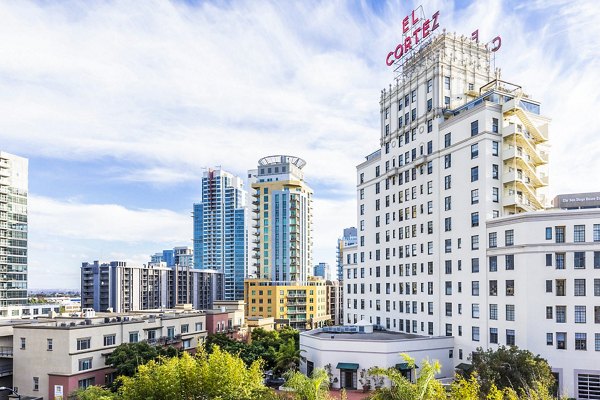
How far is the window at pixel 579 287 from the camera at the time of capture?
165ft

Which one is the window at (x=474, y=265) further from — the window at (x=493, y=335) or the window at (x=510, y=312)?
the window at (x=493, y=335)

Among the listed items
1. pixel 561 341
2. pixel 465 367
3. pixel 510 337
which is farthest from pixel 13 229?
pixel 561 341

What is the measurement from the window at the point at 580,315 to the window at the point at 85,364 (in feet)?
173

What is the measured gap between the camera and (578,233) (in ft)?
167

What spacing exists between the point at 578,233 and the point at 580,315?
833cm

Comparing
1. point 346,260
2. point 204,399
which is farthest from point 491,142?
point 204,399

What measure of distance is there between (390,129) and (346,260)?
2583 cm

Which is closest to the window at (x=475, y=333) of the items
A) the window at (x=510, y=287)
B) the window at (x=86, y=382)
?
the window at (x=510, y=287)

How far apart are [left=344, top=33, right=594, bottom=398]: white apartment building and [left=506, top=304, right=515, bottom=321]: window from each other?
4.3 inches

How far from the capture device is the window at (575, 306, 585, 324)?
49938mm

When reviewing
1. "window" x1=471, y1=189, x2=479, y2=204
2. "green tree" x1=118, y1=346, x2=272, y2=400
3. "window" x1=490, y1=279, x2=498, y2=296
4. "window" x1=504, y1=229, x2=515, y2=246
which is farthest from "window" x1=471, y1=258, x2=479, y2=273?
"green tree" x1=118, y1=346, x2=272, y2=400

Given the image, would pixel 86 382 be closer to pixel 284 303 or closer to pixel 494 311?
pixel 494 311

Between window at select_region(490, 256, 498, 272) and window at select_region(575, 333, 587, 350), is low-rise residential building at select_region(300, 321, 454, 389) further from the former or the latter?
window at select_region(575, 333, 587, 350)

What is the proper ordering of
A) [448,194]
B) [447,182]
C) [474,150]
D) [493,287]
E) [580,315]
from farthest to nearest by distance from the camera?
1. [447,182]
2. [448,194]
3. [474,150]
4. [493,287]
5. [580,315]
